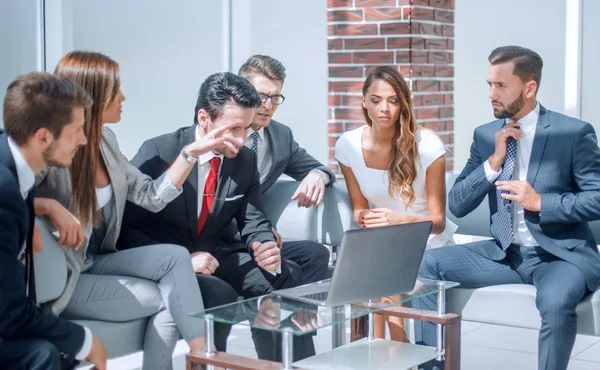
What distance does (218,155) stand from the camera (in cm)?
350

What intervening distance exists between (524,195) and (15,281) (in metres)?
1.99

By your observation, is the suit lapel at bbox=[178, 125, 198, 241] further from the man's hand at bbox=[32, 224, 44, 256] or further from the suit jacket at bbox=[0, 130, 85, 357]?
the suit jacket at bbox=[0, 130, 85, 357]

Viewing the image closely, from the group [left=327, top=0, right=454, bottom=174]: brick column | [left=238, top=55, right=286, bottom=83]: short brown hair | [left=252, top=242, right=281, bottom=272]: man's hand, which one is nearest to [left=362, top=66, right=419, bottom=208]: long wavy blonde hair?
[left=238, top=55, right=286, bottom=83]: short brown hair

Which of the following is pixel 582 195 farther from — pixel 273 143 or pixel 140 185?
pixel 140 185

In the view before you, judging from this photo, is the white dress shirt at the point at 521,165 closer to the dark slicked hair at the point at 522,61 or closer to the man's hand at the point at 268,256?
Result: the dark slicked hair at the point at 522,61

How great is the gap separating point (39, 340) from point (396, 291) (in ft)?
3.89

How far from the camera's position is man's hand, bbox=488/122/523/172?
3.60 m

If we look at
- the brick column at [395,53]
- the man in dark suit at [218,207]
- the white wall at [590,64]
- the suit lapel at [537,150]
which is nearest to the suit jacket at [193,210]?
the man in dark suit at [218,207]

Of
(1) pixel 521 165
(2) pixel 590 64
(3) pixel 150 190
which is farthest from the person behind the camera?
(2) pixel 590 64

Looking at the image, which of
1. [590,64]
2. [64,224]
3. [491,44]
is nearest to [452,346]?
[64,224]

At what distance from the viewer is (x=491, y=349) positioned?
4.48 metres

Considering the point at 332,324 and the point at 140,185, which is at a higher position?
the point at 140,185

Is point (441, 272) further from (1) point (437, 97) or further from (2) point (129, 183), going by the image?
(1) point (437, 97)

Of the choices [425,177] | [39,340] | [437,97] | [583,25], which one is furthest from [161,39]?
[39,340]
